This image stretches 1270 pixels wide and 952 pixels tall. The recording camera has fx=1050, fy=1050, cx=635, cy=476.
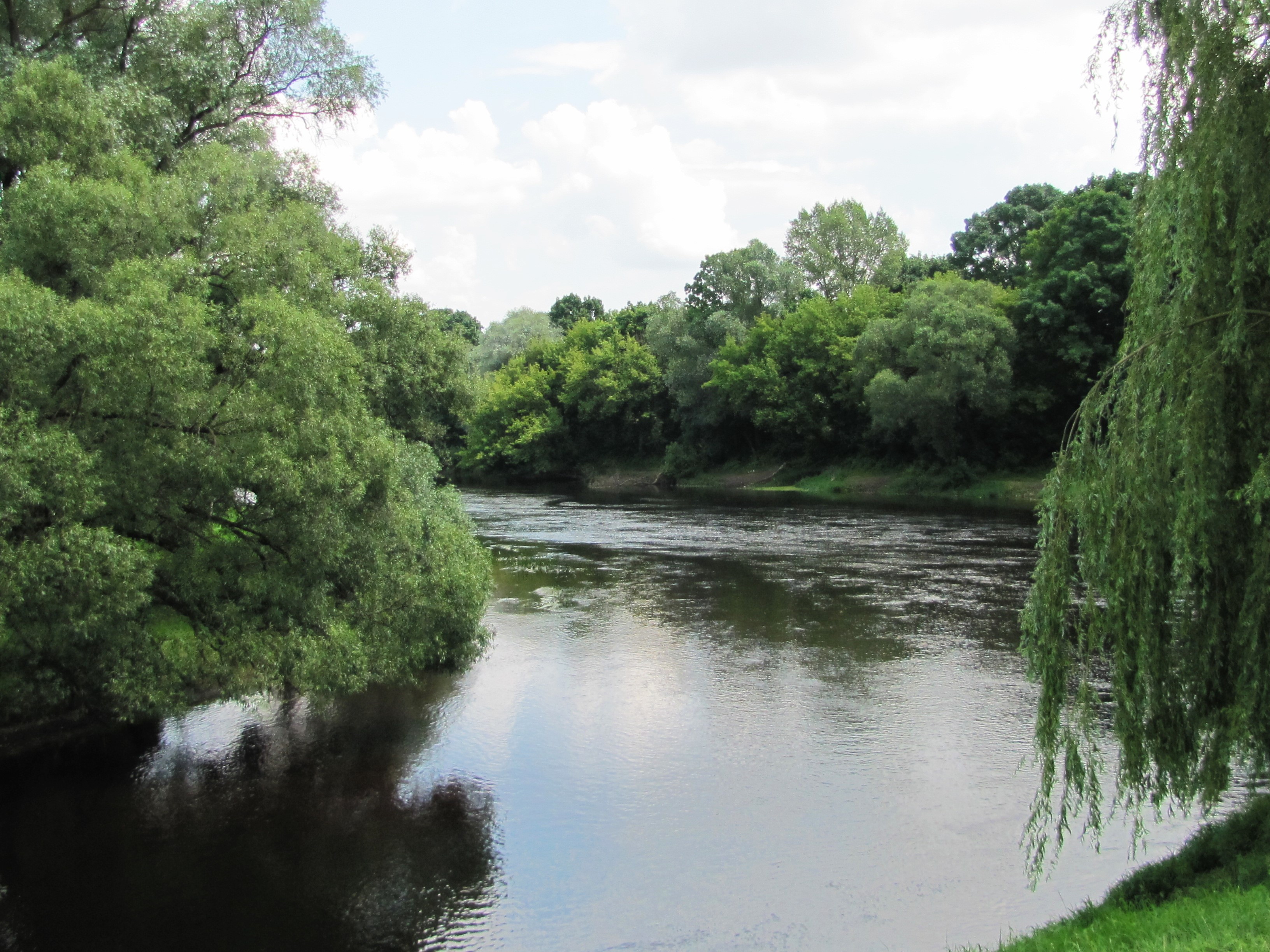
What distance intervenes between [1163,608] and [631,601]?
23.4m

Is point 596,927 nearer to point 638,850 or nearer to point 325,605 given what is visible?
point 638,850

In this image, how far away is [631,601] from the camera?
111 ft

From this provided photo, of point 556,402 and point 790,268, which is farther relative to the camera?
point 556,402

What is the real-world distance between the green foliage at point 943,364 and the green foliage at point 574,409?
27597mm

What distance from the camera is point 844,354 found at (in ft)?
243

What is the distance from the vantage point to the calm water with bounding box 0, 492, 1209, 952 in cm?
1405

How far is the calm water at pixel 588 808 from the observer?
14.0 m

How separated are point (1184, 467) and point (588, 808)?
11.1 metres

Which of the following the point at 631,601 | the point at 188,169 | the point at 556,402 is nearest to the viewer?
the point at 188,169

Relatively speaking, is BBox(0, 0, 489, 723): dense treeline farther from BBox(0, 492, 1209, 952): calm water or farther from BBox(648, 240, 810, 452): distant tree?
BBox(648, 240, 810, 452): distant tree

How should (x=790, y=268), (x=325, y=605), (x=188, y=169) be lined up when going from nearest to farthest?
(x=325, y=605) → (x=188, y=169) → (x=790, y=268)

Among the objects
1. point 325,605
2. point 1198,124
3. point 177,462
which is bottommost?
point 325,605

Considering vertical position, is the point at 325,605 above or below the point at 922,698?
above

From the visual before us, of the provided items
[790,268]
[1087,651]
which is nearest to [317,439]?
[1087,651]
